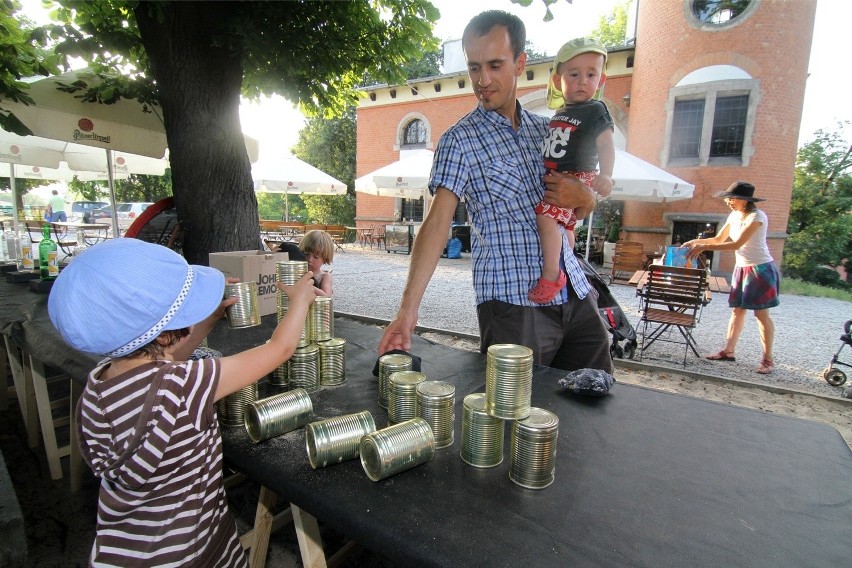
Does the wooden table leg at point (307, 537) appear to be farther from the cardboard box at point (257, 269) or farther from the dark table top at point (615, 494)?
the cardboard box at point (257, 269)

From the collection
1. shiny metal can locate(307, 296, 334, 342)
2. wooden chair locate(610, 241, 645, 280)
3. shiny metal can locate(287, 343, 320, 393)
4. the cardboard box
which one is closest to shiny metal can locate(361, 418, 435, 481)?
shiny metal can locate(287, 343, 320, 393)

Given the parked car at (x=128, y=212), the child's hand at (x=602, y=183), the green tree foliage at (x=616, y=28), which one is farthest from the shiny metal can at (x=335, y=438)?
the green tree foliage at (x=616, y=28)

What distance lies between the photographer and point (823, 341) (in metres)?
7.18

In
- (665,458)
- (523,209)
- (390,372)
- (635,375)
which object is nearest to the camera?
(665,458)

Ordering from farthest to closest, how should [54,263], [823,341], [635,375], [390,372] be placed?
[823,341] → [635,375] → [54,263] → [390,372]

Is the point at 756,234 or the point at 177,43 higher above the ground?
the point at 177,43

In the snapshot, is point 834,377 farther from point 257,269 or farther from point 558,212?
point 257,269

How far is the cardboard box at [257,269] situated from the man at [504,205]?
2.16 m

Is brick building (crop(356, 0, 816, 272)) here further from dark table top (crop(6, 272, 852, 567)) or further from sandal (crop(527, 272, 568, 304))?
dark table top (crop(6, 272, 852, 567))

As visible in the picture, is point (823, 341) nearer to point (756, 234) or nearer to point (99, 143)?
point (756, 234)

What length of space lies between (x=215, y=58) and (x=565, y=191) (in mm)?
4276

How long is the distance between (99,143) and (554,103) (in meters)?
4.95

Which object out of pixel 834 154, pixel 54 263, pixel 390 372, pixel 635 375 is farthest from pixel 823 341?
pixel 834 154

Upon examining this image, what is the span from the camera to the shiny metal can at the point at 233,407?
161 centimetres
